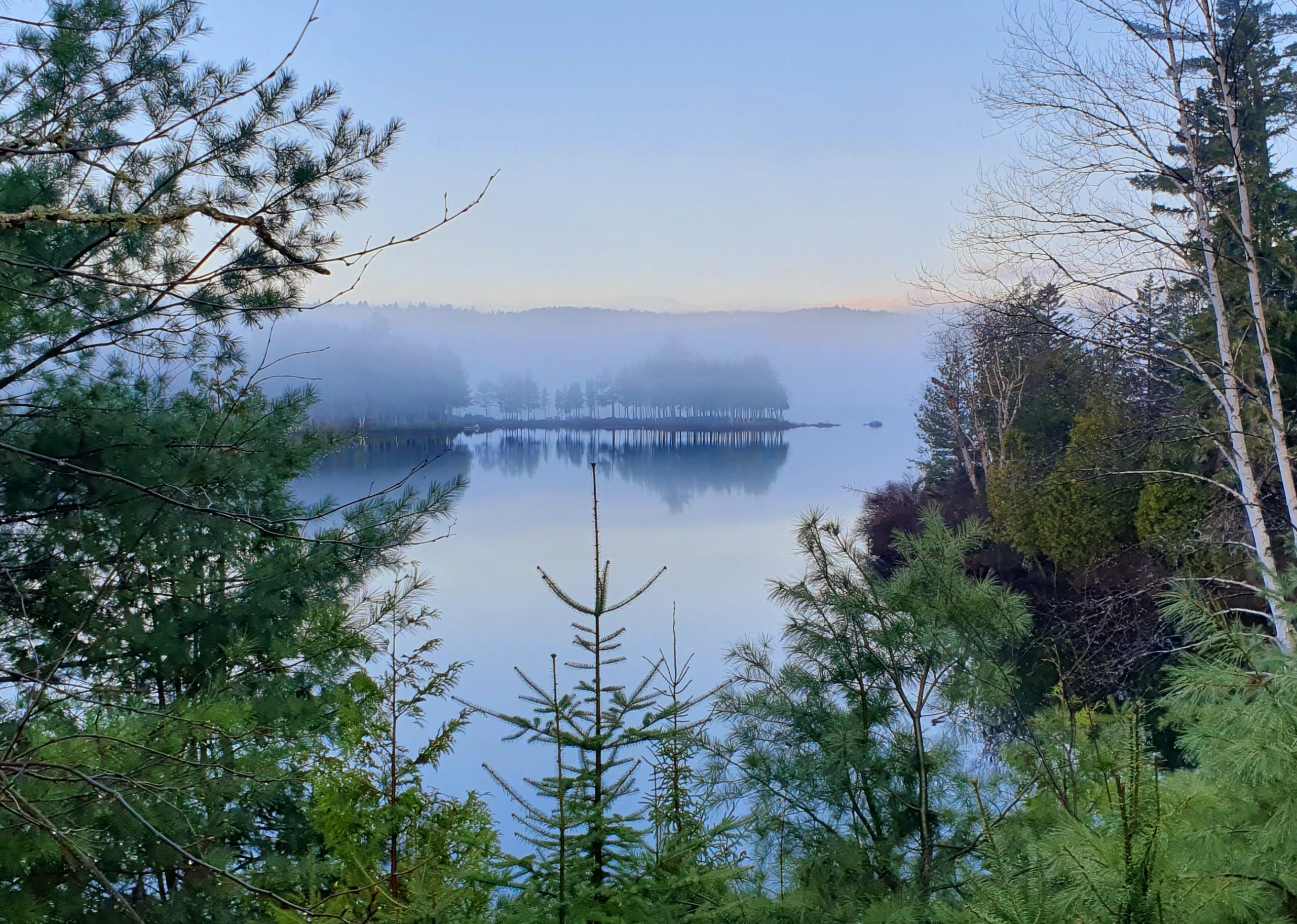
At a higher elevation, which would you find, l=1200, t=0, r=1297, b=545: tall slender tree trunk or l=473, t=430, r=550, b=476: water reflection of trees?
l=1200, t=0, r=1297, b=545: tall slender tree trunk

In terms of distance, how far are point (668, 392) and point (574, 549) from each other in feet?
101

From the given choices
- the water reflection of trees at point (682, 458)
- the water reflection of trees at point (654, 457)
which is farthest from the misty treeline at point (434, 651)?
the water reflection of trees at point (682, 458)

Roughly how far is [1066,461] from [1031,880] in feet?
44.6

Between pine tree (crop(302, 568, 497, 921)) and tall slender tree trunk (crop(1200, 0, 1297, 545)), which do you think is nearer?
pine tree (crop(302, 568, 497, 921))

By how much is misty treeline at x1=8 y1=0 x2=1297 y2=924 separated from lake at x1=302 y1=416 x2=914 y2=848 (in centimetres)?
63

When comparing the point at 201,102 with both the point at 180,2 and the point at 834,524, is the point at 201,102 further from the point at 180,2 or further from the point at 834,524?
the point at 834,524

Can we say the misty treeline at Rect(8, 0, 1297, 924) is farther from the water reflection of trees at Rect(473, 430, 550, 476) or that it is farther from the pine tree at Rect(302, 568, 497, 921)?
the water reflection of trees at Rect(473, 430, 550, 476)

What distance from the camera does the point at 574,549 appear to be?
29.2m

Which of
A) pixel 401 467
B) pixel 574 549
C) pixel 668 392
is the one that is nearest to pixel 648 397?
pixel 668 392

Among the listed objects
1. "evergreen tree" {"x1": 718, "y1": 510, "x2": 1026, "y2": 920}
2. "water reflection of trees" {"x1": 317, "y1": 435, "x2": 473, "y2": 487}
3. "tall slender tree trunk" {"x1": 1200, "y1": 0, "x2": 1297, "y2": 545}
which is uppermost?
"tall slender tree trunk" {"x1": 1200, "y1": 0, "x2": 1297, "y2": 545}

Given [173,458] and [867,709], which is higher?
[173,458]

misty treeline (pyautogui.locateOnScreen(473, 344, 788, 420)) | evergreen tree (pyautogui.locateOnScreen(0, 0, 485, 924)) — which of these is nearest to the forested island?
misty treeline (pyautogui.locateOnScreen(473, 344, 788, 420))

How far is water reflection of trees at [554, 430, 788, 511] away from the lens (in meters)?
42.7

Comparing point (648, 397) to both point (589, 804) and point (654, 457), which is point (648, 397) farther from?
point (589, 804)
